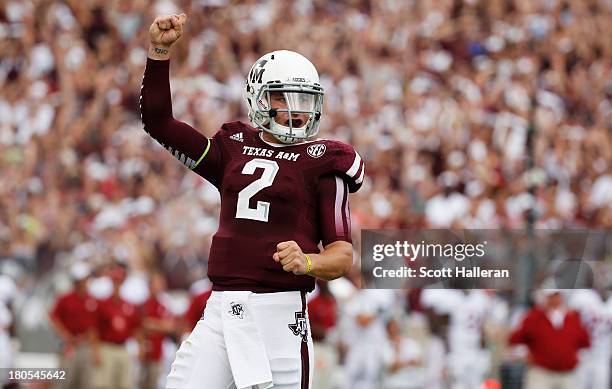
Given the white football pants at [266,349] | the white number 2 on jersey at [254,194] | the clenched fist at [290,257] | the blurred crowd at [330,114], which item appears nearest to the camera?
the clenched fist at [290,257]

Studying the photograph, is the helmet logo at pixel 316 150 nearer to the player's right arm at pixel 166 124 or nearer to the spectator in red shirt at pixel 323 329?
the player's right arm at pixel 166 124

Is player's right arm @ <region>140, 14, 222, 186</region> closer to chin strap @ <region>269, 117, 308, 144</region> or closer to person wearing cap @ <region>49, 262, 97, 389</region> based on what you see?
chin strap @ <region>269, 117, 308, 144</region>

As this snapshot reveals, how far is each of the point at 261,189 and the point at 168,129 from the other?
0.44 m

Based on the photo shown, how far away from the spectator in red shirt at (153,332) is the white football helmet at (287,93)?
6.70 meters

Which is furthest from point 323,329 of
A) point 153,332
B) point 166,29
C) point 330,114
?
point 166,29

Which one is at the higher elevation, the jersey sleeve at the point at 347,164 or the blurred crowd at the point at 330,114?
the blurred crowd at the point at 330,114

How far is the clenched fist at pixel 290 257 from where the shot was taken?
167 inches

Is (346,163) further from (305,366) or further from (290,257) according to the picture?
(305,366)

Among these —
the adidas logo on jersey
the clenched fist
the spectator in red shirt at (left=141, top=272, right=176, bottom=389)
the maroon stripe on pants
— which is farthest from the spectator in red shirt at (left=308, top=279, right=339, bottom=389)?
the clenched fist

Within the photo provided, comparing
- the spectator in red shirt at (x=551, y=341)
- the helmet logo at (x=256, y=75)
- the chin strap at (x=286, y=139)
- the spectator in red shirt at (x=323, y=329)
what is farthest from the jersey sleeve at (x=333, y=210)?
the spectator in red shirt at (x=551, y=341)

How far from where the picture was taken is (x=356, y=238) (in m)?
11.8

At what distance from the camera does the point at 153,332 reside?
1127cm

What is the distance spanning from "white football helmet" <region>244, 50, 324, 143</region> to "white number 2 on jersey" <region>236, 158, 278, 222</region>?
155mm

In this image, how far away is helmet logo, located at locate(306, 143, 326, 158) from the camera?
4.70 meters
